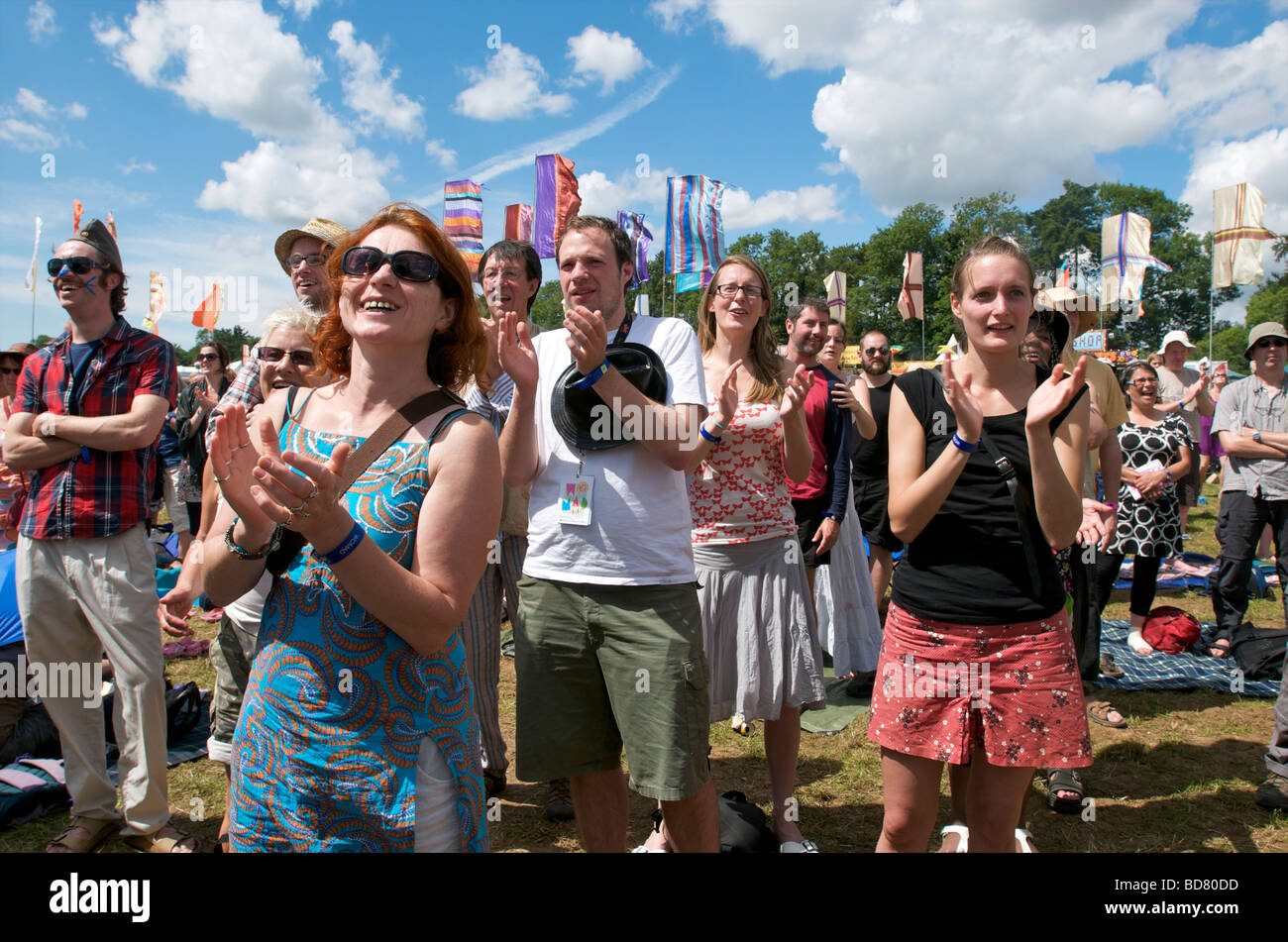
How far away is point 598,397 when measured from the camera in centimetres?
237

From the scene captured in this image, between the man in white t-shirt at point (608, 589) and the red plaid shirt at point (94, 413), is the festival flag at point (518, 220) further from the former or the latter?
the man in white t-shirt at point (608, 589)

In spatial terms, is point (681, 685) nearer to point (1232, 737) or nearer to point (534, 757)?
point (534, 757)

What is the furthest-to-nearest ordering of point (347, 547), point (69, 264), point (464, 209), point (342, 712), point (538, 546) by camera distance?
point (464, 209) < point (69, 264) < point (538, 546) < point (342, 712) < point (347, 547)

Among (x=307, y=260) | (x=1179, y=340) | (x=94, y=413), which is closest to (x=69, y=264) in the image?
(x=94, y=413)

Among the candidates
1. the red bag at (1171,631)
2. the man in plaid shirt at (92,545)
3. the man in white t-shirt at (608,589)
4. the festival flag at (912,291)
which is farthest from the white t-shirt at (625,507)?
the festival flag at (912,291)

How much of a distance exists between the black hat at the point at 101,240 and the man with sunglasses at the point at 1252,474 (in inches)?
292

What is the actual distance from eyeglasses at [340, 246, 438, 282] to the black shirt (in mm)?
1501

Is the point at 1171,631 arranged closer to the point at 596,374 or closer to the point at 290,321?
the point at 596,374

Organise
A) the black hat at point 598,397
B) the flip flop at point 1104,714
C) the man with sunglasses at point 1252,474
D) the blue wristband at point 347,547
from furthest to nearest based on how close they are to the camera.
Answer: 1. the man with sunglasses at point 1252,474
2. the flip flop at point 1104,714
3. the black hat at point 598,397
4. the blue wristband at point 347,547

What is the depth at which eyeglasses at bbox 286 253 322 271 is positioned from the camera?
325 cm

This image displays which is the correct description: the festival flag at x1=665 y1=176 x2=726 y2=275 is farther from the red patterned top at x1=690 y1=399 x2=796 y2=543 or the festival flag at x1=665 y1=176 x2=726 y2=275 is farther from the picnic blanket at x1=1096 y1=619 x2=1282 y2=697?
the red patterned top at x1=690 y1=399 x2=796 y2=543

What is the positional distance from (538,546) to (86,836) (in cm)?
255

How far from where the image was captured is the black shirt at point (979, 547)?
2180 millimetres
